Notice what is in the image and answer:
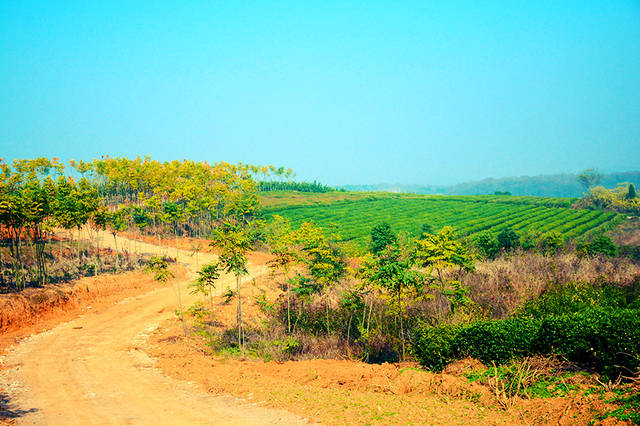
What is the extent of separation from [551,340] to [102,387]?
11270 mm

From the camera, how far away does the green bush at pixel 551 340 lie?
808cm

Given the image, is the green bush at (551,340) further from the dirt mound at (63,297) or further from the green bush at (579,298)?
the dirt mound at (63,297)

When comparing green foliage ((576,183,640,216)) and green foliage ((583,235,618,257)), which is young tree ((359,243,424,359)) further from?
green foliage ((576,183,640,216))

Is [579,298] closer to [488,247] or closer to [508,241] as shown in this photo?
[488,247]

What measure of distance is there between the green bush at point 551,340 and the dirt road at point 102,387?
4509 millimetres

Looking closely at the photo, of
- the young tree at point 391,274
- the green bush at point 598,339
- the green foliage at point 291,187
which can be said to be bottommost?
the green bush at point 598,339

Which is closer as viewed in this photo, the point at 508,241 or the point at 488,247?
the point at 488,247

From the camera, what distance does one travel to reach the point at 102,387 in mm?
9336

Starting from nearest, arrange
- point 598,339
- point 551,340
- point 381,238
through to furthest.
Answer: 1. point 598,339
2. point 551,340
3. point 381,238

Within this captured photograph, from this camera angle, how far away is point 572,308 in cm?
1229

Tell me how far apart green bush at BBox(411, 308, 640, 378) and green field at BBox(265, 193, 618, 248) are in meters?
30.7

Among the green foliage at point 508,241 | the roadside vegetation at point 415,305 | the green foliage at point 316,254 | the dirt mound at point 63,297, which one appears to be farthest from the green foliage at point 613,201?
the dirt mound at point 63,297

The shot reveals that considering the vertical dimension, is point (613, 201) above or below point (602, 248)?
above

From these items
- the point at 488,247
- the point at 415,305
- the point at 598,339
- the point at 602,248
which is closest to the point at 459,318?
the point at 415,305
